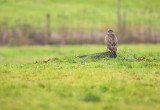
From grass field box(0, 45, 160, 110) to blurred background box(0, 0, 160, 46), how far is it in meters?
32.7

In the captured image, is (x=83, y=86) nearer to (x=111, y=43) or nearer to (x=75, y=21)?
(x=111, y=43)

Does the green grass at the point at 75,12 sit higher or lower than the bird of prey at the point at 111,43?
higher

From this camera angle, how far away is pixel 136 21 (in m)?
66.2

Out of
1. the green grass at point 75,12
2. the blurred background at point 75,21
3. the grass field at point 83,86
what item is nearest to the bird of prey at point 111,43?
the grass field at point 83,86

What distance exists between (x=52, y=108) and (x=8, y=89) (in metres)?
2.70

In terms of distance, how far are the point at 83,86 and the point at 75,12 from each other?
2404 inches

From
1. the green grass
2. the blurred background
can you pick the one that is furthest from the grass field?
the green grass

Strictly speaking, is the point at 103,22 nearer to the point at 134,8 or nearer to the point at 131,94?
the point at 134,8

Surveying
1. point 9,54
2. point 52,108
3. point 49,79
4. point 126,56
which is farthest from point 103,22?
point 52,108

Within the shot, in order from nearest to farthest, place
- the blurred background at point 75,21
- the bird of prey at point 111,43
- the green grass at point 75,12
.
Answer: the bird of prey at point 111,43
the blurred background at point 75,21
the green grass at point 75,12

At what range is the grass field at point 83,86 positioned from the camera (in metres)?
10.1

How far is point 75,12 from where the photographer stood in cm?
7256

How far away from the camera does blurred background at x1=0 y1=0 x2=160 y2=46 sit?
5106cm

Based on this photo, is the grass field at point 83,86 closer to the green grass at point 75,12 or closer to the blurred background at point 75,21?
the blurred background at point 75,21
